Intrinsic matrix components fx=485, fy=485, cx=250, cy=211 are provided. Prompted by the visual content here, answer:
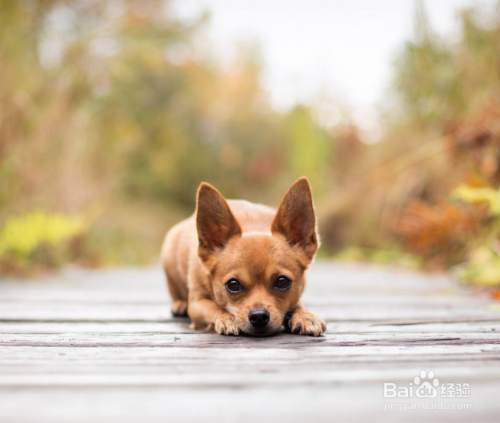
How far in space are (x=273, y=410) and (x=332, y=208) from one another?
12.3 metres

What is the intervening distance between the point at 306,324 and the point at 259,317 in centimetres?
27

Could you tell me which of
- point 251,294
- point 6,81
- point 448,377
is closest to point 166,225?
point 6,81

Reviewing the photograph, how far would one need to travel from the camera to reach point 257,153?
926 inches

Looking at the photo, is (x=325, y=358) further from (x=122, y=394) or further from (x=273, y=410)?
(x=122, y=394)

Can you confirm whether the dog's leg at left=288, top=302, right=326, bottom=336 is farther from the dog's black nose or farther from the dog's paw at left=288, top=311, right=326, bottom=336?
the dog's black nose

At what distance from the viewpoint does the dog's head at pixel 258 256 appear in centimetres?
258

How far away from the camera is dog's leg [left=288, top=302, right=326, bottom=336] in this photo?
2.51 meters

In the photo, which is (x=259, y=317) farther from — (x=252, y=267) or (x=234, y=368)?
(x=234, y=368)

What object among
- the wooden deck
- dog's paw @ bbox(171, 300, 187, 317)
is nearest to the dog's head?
the wooden deck

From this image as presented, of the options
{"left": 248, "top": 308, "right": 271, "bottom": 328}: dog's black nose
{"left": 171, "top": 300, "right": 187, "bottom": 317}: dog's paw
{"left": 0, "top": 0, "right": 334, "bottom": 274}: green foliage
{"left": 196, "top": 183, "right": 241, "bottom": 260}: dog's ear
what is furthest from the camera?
{"left": 0, "top": 0, "right": 334, "bottom": 274}: green foliage

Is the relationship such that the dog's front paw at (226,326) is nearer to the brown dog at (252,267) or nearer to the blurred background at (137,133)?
the brown dog at (252,267)

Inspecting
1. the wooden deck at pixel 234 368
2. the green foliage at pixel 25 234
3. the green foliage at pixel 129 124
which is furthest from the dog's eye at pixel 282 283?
the green foliage at pixel 129 124

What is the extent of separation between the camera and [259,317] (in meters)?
2.46

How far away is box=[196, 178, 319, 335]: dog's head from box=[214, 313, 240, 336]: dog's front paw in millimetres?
45
